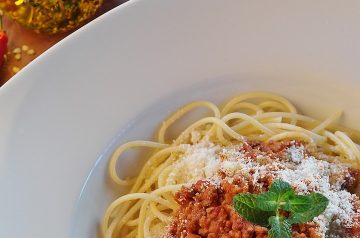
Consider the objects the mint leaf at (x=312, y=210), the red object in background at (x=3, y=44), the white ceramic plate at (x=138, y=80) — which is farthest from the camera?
the red object in background at (x=3, y=44)

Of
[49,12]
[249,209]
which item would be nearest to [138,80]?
[49,12]

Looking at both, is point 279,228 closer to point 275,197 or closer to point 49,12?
point 275,197

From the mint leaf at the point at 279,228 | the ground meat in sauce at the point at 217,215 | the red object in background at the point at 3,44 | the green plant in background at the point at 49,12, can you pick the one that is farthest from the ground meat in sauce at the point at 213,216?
the red object in background at the point at 3,44

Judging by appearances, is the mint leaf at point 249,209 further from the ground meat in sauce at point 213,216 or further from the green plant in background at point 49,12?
the green plant in background at point 49,12

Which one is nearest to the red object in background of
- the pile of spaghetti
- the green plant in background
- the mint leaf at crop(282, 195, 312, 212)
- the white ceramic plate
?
the green plant in background

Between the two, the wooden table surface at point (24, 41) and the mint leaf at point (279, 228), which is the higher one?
the wooden table surface at point (24, 41)

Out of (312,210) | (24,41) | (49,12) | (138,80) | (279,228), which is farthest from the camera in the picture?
(24,41)

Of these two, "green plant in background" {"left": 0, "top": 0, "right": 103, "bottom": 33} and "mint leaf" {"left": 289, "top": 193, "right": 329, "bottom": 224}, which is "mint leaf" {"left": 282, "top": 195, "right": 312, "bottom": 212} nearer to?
"mint leaf" {"left": 289, "top": 193, "right": 329, "bottom": 224}
